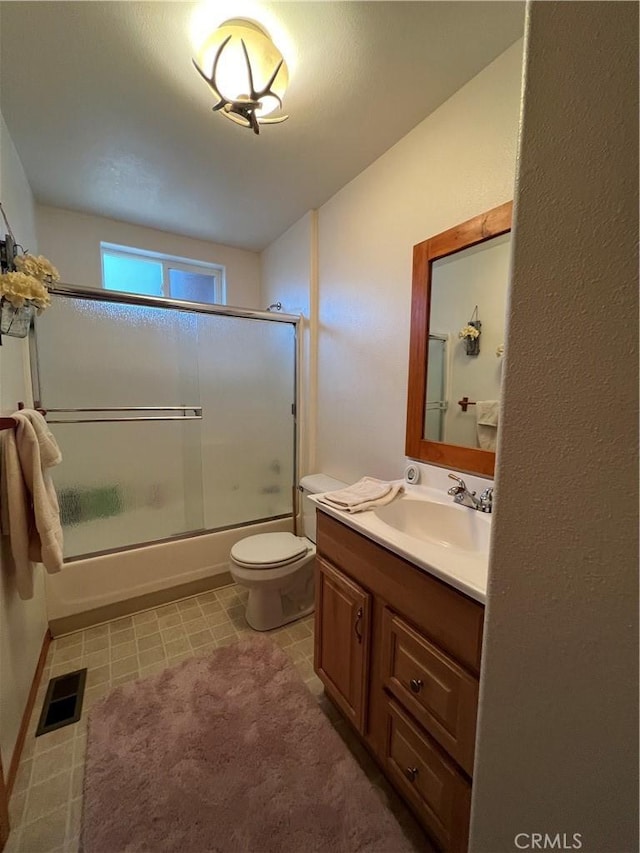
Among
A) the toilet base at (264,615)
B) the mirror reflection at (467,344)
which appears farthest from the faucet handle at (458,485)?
the toilet base at (264,615)

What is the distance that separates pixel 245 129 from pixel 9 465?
170 centimetres

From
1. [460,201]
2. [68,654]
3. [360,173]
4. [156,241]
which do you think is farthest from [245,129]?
[68,654]

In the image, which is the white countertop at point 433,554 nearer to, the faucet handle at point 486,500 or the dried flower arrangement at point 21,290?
the faucet handle at point 486,500

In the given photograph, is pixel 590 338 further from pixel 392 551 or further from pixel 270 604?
pixel 270 604

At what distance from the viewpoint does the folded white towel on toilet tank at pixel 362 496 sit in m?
1.31

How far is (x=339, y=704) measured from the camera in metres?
1.30

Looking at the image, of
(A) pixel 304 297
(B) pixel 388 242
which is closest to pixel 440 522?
Answer: (B) pixel 388 242

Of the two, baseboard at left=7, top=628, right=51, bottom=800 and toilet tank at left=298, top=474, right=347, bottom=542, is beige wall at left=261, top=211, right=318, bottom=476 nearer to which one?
toilet tank at left=298, top=474, right=347, bottom=542

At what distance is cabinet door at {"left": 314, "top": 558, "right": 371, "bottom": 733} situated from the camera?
3.84 ft

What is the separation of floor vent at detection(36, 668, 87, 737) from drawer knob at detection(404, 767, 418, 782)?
4.32 feet

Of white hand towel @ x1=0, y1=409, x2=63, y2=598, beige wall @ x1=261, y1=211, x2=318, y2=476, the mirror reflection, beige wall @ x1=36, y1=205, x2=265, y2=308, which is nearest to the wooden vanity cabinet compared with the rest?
the mirror reflection

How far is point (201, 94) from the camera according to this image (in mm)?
1353

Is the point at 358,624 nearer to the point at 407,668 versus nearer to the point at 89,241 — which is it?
the point at 407,668

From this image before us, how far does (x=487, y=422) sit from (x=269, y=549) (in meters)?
1.33
